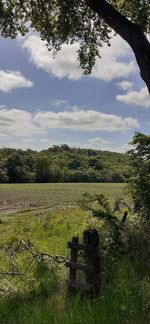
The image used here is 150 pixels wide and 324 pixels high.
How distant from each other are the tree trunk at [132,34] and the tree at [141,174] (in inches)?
59.5

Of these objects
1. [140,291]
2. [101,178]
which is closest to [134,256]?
[140,291]

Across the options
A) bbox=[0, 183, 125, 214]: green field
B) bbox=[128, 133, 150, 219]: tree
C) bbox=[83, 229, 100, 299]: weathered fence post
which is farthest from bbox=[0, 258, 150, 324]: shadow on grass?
bbox=[0, 183, 125, 214]: green field

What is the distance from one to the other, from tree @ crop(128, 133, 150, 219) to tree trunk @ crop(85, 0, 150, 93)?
4.95 ft

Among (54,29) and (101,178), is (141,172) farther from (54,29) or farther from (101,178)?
(101,178)

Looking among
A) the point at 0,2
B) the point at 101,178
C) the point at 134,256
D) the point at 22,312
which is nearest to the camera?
the point at 22,312

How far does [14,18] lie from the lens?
17.4 metres

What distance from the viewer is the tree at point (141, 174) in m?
10.9

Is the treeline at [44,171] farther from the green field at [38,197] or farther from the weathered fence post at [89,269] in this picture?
the weathered fence post at [89,269]

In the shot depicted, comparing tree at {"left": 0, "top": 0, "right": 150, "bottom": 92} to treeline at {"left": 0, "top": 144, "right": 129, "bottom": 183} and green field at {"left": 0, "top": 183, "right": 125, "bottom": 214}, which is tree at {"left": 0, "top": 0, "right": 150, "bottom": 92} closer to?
green field at {"left": 0, "top": 183, "right": 125, "bottom": 214}

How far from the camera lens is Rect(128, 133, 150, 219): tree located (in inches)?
428

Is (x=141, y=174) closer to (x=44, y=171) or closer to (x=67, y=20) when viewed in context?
(x=67, y=20)

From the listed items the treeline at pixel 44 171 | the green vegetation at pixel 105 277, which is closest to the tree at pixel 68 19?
the green vegetation at pixel 105 277

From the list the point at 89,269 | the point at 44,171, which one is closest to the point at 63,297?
the point at 89,269

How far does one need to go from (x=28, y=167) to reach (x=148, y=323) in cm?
10799
